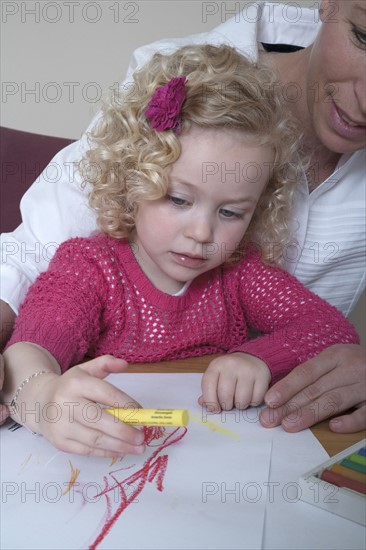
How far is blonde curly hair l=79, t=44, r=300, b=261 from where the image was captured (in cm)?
84

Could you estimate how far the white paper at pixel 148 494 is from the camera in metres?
0.52

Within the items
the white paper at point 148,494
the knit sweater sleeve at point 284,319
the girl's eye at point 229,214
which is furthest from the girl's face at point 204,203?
the white paper at point 148,494

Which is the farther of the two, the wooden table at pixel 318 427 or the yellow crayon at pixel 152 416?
the wooden table at pixel 318 427

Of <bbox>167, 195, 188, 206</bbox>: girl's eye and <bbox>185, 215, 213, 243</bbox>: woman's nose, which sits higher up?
<bbox>167, 195, 188, 206</bbox>: girl's eye

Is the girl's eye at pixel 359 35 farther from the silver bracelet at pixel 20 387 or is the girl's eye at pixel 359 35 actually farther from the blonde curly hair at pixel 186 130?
the silver bracelet at pixel 20 387

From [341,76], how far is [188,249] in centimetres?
30

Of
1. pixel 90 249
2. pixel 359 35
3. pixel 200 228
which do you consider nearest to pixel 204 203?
pixel 200 228

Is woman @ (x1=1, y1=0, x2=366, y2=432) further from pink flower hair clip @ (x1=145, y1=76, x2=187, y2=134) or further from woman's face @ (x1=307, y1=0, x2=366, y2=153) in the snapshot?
pink flower hair clip @ (x1=145, y1=76, x2=187, y2=134)

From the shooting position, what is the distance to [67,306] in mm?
827

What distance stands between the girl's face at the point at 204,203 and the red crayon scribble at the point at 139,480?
26 cm

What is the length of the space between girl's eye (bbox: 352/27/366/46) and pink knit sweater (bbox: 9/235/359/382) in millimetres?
330

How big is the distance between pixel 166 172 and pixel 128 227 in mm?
130

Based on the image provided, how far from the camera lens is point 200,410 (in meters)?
0.74

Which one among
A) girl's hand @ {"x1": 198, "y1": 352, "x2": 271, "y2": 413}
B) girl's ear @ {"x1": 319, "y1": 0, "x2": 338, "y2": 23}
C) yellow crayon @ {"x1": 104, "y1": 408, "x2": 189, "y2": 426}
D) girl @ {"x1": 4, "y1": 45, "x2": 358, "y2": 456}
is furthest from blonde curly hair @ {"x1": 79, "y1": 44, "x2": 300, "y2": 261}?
yellow crayon @ {"x1": 104, "y1": 408, "x2": 189, "y2": 426}
